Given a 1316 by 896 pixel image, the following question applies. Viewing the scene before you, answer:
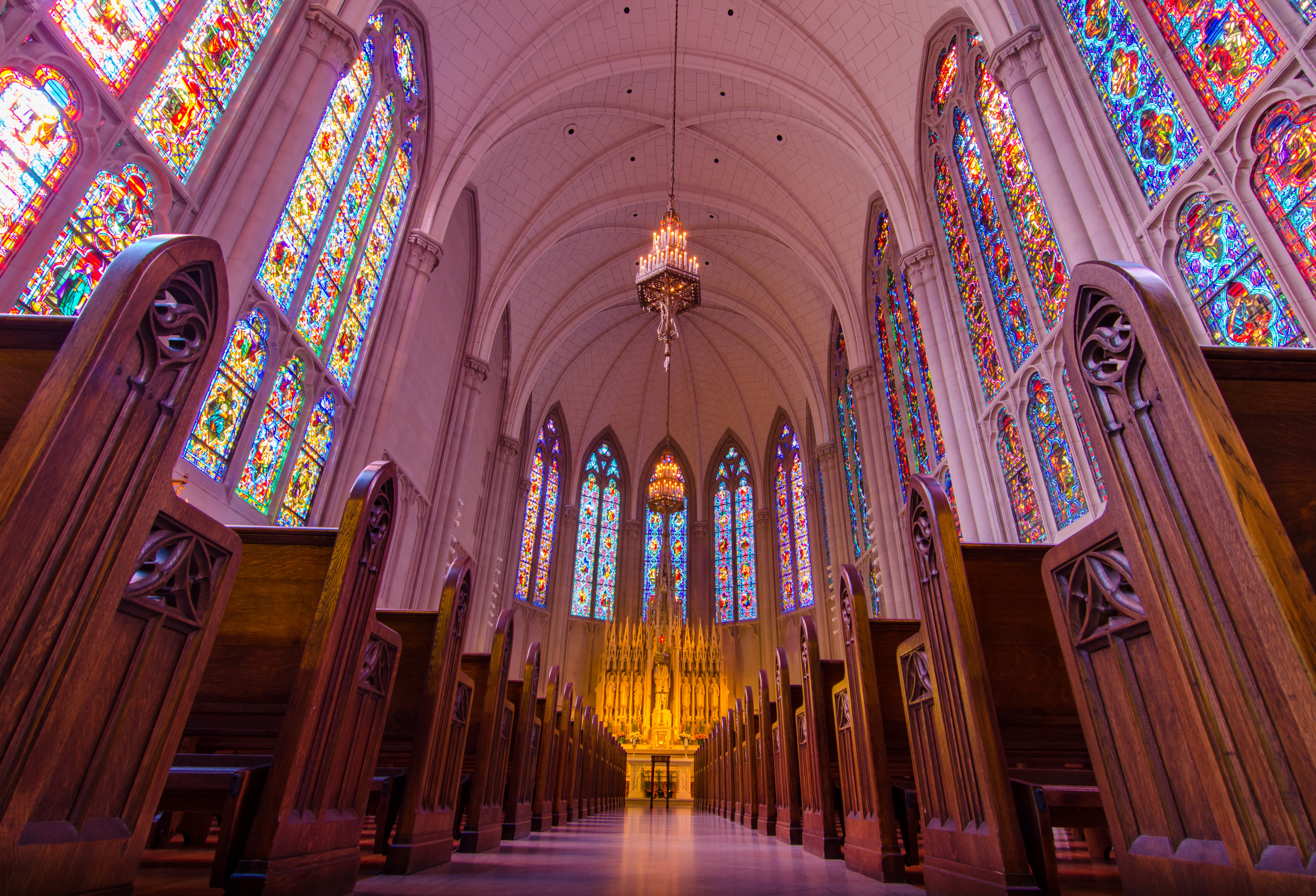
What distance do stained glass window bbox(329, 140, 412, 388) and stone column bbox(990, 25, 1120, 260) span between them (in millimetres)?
7944

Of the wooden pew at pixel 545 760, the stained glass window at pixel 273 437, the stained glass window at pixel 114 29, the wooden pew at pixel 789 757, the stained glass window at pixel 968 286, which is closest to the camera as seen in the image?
the wooden pew at pixel 789 757

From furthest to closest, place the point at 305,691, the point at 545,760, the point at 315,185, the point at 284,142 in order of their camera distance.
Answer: the point at 315,185 → the point at 284,142 → the point at 545,760 → the point at 305,691

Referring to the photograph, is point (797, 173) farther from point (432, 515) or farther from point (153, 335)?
point (153, 335)

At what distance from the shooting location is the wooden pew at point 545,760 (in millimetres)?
5414

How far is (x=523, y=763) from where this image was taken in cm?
470

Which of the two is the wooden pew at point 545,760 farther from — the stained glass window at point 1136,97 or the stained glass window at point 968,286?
the stained glass window at point 1136,97

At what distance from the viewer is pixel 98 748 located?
131 cm

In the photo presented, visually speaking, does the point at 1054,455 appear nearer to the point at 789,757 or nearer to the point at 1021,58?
the point at 1021,58

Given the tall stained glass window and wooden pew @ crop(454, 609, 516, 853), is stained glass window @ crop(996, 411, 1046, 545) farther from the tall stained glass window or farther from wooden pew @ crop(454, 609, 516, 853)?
the tall stained glass window

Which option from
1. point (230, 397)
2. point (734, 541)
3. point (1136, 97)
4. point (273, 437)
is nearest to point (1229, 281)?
point (1136, 97)

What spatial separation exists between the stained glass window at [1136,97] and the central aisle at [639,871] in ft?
20.3

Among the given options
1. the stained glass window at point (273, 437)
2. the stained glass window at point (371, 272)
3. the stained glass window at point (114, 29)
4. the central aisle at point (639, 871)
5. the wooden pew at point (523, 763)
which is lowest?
the central aisle at point (639, 871)

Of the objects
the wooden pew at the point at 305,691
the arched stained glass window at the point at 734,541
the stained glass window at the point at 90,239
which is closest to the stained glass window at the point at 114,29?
the stained glass window at the point at 90,239

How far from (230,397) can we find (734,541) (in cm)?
1555
